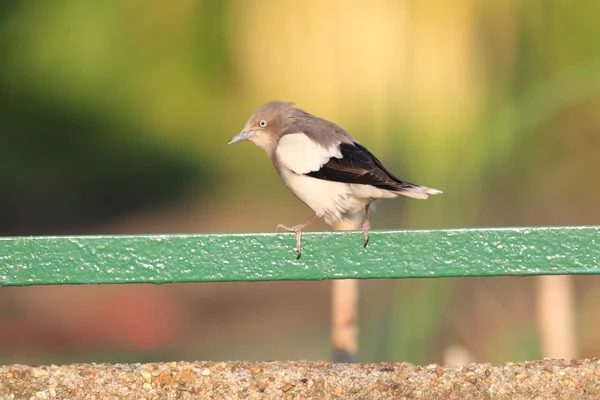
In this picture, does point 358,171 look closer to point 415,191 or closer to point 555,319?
point 415,191

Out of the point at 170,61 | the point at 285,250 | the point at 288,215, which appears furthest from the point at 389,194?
the point at 288,215

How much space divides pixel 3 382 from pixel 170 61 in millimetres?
1938

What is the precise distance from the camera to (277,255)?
211 cm

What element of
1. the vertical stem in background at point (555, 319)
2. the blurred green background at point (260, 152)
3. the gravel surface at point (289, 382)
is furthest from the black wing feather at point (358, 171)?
the vertical stem in background at point (555, 319)

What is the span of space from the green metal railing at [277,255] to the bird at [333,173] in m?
0.16

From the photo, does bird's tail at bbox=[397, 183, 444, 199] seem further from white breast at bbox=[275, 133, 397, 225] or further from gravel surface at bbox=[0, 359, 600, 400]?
gravel surface at bbox=[0, 359, 600, 400]

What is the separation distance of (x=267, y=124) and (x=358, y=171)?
0.36 meters

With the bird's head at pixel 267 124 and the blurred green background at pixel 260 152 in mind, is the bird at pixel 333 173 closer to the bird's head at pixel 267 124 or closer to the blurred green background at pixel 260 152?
the bird's head at pixel 267 124

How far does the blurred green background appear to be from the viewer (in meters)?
3.94

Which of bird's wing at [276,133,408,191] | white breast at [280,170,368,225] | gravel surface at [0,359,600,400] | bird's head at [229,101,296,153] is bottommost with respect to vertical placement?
gravel surface at [0,359,600,400]

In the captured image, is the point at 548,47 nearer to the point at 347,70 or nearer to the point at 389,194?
the point at 347,70

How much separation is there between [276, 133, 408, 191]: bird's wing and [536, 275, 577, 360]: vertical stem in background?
1921 mm

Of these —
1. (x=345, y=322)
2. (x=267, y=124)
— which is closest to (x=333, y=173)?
(x=267, y=124)

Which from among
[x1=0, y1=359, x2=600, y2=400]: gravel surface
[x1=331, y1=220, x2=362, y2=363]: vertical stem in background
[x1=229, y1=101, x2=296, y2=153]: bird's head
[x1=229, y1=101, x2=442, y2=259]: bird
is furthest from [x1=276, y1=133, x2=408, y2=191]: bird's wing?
[x1=331, y1=220, x2=362, y2=363]: vertical stem in background
